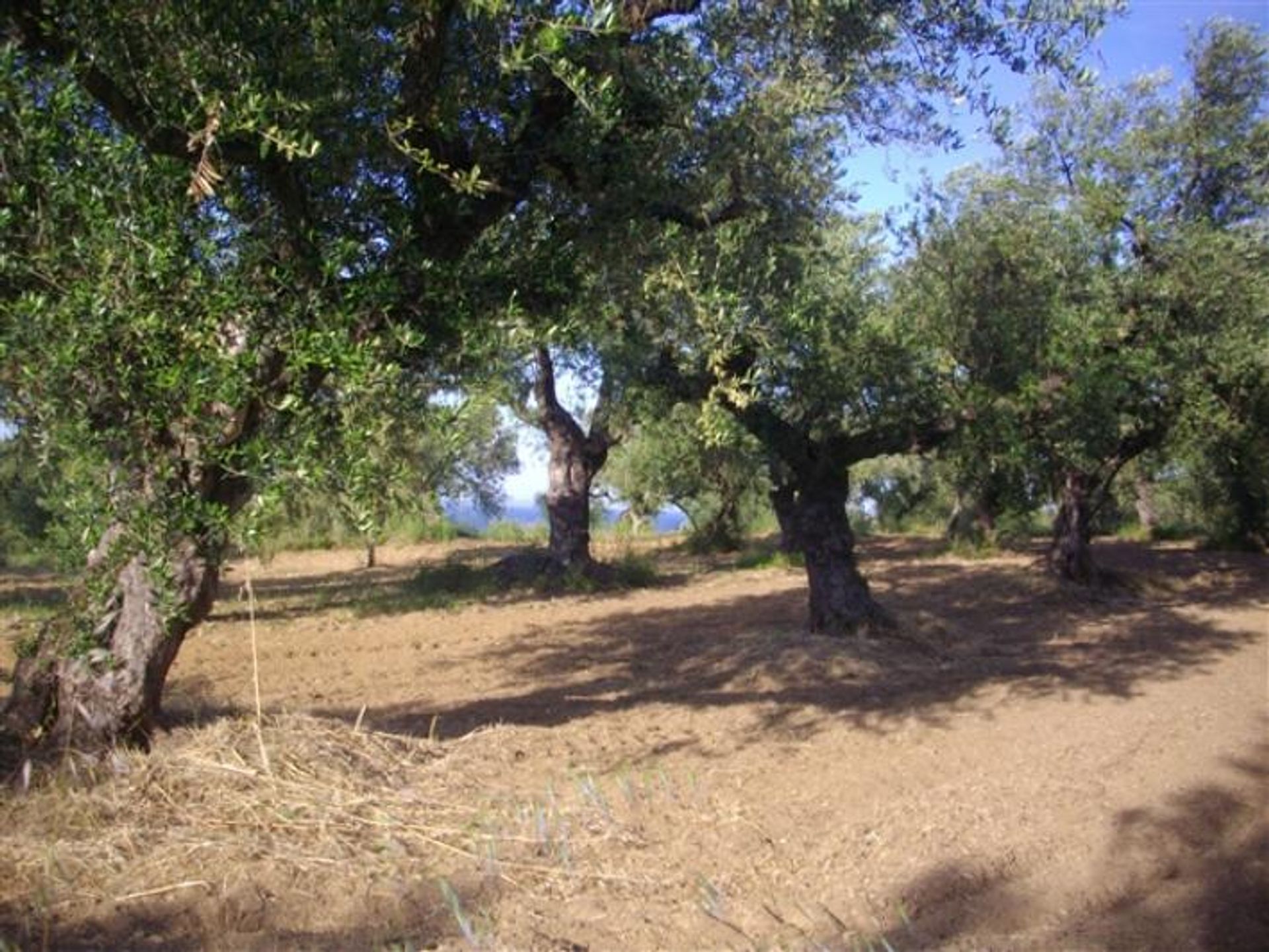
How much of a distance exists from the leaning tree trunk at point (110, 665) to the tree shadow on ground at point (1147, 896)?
375 cm

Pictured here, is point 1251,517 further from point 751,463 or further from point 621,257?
point 621,257

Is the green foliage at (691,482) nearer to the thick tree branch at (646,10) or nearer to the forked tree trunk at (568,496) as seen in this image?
the forked tree trunk at (568,496)

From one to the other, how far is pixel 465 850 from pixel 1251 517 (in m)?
20.0

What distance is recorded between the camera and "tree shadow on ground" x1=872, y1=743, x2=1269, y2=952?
13.4 feet

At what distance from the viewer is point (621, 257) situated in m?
6.62

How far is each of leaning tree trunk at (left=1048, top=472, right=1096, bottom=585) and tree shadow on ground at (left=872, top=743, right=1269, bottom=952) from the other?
10.5 metres

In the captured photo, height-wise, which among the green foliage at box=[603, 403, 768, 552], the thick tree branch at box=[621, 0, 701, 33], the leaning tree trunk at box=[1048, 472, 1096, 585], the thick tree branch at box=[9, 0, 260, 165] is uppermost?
the thick tree branch at box=[621, 0, 701, 33]

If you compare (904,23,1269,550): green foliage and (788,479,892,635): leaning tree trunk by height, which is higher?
(904,23,1269,550): green foliage

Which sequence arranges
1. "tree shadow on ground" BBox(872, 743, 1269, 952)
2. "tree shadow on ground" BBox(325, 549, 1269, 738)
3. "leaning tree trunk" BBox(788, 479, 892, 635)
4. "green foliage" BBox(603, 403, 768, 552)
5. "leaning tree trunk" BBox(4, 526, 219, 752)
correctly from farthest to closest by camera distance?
"green foliage" BBox(603, 403, 768, 552), "leaning tree trunk" BBox(788, 479, 892, 635), "tree shadow on ground" BBox(325, 549, 1269, 738), "leaning tree trunk" BBox(4, 526, 219, 752), "tree shadow on ground" BBox(872, 743, 1269, 952)

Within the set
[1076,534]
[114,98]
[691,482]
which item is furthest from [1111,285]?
[691,482]

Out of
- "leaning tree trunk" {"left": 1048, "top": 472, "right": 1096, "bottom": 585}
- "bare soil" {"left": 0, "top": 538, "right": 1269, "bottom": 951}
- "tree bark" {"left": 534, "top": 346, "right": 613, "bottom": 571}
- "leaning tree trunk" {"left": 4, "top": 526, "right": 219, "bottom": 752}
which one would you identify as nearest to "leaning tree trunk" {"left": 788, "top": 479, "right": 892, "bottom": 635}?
"bare soil" {"left": 0, "top": 538, "right": 1269, "bottom": 951}

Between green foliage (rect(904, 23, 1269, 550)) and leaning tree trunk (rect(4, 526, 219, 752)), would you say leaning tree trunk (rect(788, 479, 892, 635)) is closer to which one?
green foliage (rect(904, 23, 1269, 550))

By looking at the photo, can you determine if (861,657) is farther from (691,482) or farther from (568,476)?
(691,482)

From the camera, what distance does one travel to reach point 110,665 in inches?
210
